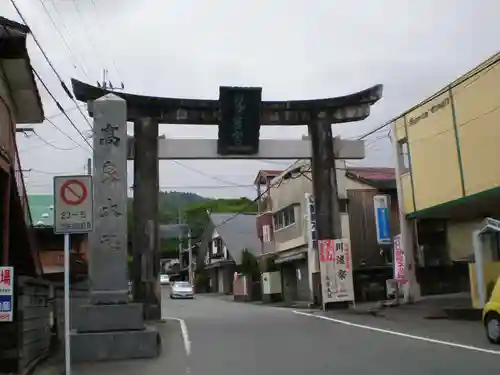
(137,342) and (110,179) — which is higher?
(110,179)

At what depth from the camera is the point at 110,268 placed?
13.3 metres

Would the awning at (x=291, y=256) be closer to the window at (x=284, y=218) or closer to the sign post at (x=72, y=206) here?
the window at (x=284, y=218)

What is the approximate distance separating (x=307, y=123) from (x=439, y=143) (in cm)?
514

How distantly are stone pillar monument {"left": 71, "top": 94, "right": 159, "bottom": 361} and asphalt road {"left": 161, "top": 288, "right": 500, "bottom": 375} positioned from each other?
1.13 m

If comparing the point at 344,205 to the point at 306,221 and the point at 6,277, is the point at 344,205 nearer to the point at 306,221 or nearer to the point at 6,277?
the point at 306,221

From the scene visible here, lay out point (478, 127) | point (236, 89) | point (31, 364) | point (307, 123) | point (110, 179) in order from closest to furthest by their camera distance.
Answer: point (31, 364), point (110, 179), point (478, 127), point (236, 89), point (307, 123)

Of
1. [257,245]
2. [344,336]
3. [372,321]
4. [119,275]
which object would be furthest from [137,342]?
[257,245]

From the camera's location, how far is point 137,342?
12.2 metres

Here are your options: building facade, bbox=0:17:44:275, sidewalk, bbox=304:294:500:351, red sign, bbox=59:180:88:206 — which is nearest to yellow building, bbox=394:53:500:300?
sidewalk, bbox=304:294:500:351

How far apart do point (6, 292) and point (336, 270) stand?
1670 cm

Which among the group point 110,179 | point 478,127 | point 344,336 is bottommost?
point 344,336

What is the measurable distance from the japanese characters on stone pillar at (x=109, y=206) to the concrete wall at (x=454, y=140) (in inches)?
474

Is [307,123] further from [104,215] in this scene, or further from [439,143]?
[104,215]

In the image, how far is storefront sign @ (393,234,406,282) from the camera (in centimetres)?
2553
